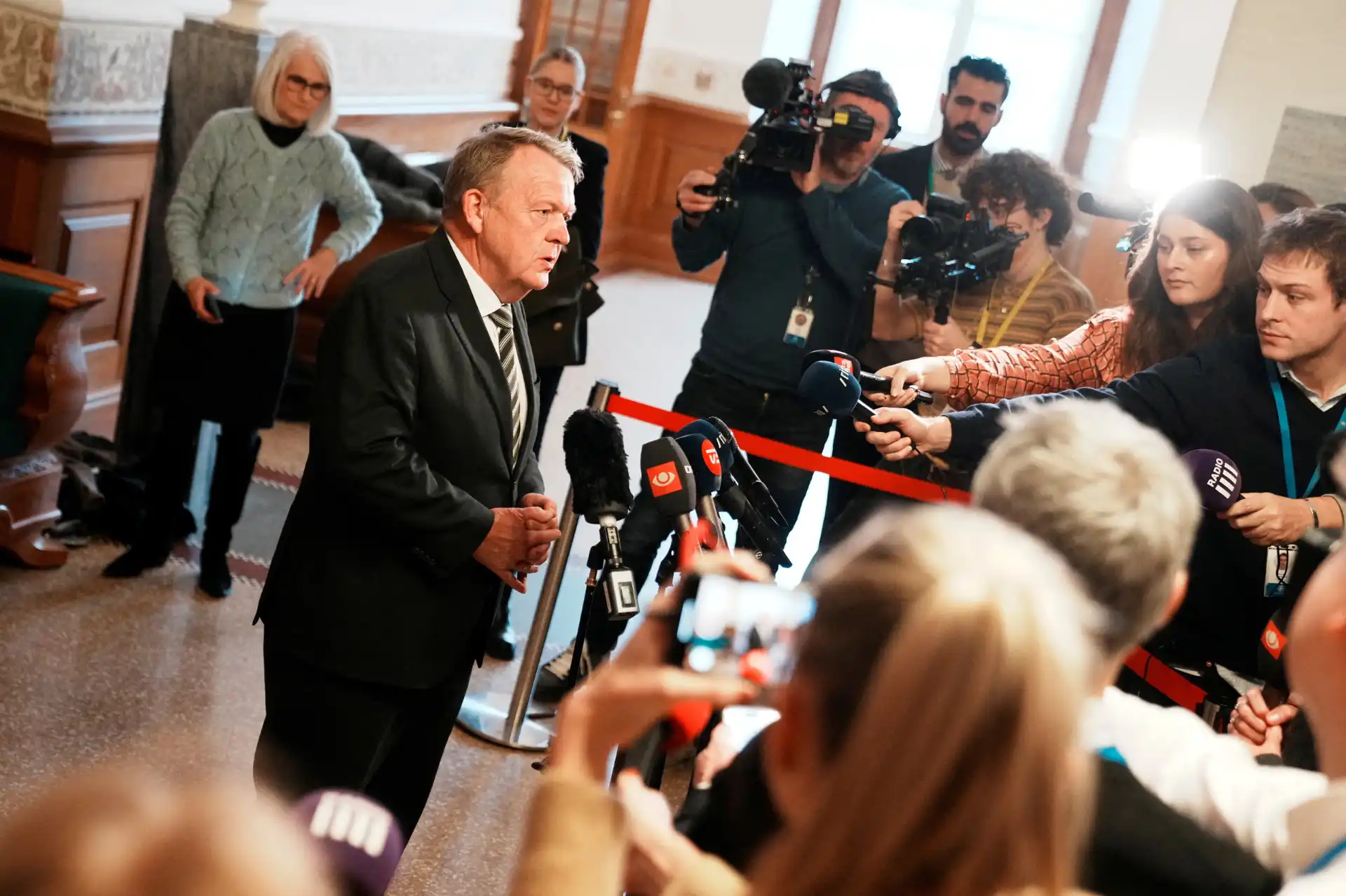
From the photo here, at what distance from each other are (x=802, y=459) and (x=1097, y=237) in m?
7.20

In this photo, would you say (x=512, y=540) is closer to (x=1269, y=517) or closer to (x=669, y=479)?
(x=669, y=479)

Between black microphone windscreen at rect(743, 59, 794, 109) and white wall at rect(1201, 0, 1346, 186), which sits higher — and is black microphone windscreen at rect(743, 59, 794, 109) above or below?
below

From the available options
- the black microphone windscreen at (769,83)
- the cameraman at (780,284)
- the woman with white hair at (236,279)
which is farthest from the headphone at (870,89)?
the woman with white hair at (236,279)

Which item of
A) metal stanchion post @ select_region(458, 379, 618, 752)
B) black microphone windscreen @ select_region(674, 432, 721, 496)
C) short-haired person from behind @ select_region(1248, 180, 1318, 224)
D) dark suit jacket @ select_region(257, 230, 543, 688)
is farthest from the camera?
short-haired person from behind @ select_region(1248, 180, 1318, 224)

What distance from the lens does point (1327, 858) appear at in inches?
45.9

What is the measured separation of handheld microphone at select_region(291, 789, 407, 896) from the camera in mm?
979

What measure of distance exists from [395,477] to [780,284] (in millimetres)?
1742

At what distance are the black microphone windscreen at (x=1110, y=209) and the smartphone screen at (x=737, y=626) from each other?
2.65 m

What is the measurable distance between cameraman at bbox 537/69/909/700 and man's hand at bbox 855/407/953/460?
99 centimetres

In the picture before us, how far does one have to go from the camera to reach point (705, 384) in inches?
148

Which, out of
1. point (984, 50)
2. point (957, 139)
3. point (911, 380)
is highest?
point (984, 50)

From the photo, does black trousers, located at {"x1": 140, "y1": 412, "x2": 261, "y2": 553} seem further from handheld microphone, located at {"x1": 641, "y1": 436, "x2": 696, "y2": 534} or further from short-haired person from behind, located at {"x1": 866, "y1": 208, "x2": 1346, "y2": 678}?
handheld microphone, located at {"x1": 641, "y1": 436, "x2": 696, "y2": 534}

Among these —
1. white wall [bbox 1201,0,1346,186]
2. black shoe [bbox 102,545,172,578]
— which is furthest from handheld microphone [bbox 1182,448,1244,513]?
white wall [bbox 1201,0,1346,186]

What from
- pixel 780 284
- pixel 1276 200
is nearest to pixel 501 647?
pixel 780 284
